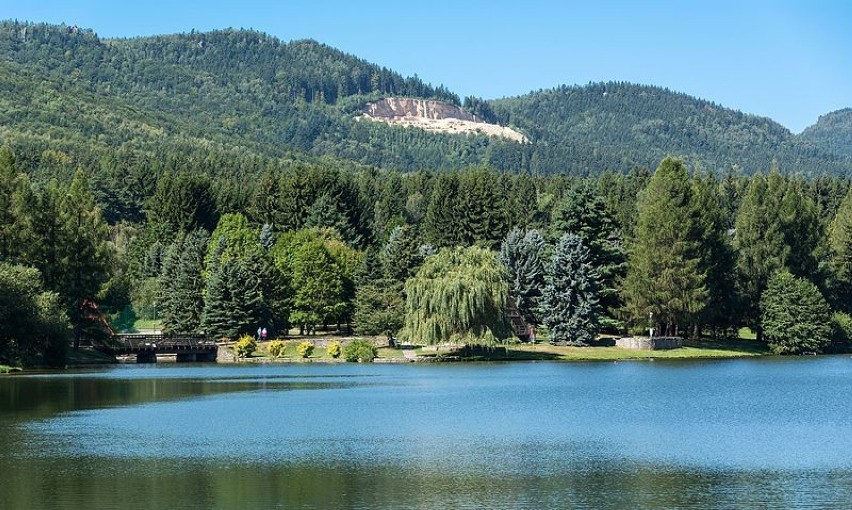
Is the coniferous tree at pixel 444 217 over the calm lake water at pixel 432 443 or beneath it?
over

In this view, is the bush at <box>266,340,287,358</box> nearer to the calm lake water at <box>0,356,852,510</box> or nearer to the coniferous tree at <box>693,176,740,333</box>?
the calm lake water at <box>0,356,852,510</box>

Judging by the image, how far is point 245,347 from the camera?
11012cm

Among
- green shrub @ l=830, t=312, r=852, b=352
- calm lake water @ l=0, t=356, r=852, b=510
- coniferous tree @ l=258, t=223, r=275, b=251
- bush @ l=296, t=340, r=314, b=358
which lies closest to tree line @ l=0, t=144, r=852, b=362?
green shrub @ l=830, t=312, r=852, b=352

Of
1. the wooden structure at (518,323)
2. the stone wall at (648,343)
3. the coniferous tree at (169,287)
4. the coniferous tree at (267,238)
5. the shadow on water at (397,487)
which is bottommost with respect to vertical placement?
the shadow on water at (397,487)

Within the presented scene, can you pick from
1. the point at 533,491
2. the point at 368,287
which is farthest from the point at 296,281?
the point at 533,491

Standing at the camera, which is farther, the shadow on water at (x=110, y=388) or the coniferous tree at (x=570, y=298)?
the coniferous tree at (x=570, y=298)

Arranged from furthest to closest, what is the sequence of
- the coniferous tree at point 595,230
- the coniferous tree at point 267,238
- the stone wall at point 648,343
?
the coniferous tree at point 267,238
the coniferous tree at point 595,230
the stone wall at point 648,343

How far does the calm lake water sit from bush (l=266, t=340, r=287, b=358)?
27.3 meters

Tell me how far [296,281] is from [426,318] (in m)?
27.1

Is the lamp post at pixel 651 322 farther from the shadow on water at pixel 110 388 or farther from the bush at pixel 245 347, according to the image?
the bush at pixel 245 347

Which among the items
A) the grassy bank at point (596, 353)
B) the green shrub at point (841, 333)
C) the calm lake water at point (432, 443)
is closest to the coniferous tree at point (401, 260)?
the grassy bank at point (596, 353)

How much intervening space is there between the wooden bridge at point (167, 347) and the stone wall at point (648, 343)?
37.2 metres

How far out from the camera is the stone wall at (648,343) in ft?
358

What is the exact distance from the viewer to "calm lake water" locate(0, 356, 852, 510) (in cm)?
3653
